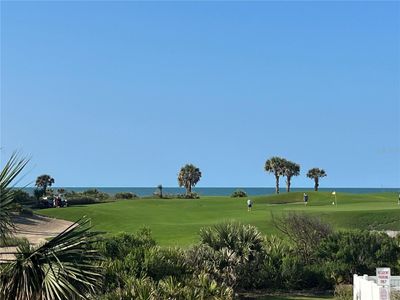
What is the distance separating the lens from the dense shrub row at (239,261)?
619 inches

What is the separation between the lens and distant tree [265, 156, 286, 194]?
9731cm

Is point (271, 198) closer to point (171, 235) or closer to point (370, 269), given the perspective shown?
point (171, 235)

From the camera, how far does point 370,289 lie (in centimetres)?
1583

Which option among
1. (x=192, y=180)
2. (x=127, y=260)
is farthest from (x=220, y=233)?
(x=192, y=180)

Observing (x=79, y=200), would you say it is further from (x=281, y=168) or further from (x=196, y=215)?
(x=281, y=168)

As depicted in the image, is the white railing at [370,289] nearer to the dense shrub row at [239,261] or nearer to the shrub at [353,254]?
the dense shrub row at [239,261]

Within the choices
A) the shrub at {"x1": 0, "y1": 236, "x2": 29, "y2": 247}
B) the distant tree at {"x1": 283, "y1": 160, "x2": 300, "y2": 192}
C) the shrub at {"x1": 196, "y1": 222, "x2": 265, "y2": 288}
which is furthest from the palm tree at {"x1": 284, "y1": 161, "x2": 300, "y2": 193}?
the shrub at {"x1": 0, "y1": 236, "x2": 29, "y2": 247}

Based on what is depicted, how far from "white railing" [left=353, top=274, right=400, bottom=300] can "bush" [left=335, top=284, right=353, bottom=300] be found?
4.78 ft

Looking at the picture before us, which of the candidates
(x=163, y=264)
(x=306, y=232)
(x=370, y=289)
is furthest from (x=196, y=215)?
(x=370, y=289)

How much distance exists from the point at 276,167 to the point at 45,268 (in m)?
90.4

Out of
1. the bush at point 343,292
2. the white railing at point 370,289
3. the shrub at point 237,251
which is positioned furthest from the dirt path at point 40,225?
the white railing at point 370,289

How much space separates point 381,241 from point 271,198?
147ft

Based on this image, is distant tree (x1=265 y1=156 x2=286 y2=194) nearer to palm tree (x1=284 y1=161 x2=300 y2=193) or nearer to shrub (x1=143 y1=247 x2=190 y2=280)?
palm tree (x1=284 y1=161 x2=300 y2=193)

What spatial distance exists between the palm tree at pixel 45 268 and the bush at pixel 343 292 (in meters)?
13.1
